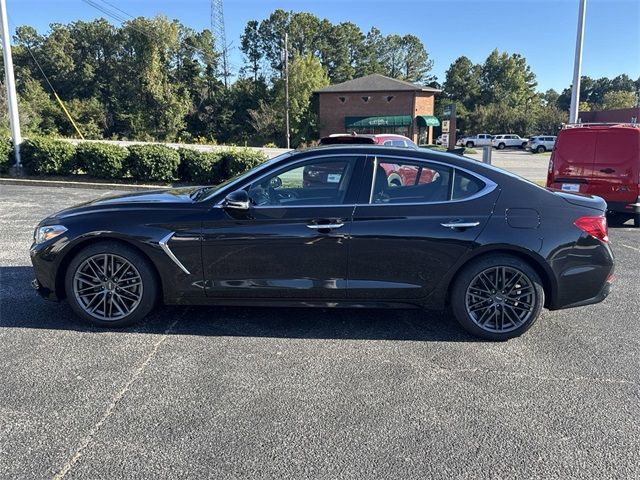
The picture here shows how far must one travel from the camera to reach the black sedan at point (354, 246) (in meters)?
3.93

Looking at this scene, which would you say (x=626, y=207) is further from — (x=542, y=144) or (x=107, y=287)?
(x=542, y=144)

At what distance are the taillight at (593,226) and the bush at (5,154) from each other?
50.8 ft

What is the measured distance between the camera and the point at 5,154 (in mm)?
14281

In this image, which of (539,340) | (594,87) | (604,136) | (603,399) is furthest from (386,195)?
(594,87)

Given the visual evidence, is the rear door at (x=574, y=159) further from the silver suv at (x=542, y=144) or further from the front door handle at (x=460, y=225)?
the silver suv at (x=542, y=144)

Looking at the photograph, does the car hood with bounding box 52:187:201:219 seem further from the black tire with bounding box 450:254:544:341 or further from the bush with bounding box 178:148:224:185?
the bush with bounding box 178:148:224:185

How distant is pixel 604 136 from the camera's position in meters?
8.78

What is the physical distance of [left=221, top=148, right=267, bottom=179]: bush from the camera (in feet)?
42.7

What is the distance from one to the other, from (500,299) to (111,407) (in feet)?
9.88

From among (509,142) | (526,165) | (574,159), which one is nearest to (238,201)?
(574,159)

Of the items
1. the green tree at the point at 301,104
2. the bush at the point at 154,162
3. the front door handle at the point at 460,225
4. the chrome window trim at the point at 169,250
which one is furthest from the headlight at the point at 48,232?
the green tree at the point at 301,104

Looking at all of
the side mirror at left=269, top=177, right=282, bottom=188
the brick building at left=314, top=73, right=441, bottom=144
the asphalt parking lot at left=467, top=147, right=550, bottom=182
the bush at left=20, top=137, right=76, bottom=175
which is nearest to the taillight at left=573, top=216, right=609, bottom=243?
the side mirror at left=269, top=177, right=282, bottom=188

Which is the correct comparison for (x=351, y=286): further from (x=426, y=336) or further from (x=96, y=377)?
(x=96, y=377)

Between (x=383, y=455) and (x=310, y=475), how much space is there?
0.42m
